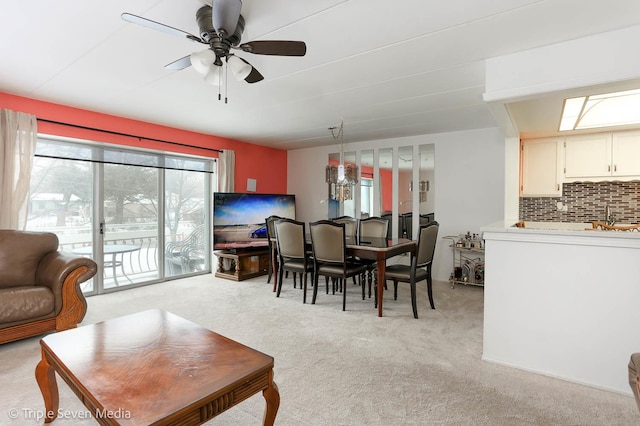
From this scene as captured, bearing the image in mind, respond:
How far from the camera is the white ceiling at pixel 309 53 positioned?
1.89 metres

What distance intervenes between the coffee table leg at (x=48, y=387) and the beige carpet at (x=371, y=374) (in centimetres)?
8

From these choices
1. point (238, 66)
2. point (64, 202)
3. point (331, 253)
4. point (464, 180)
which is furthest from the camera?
point (464, 180)

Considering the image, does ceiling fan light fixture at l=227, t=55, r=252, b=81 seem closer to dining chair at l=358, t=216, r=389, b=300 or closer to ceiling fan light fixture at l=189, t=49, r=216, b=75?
ceiling fan light fixture at l=189, t=49, r=216, b=75

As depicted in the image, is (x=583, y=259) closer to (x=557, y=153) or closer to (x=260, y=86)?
(x=557, y=153)

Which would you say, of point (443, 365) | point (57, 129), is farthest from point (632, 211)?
point (57, 129)

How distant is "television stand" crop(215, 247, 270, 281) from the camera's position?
511 cm

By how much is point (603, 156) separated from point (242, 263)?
200 inches

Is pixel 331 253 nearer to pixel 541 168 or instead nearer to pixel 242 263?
pixel 242 263

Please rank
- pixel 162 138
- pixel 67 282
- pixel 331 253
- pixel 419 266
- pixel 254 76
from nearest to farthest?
pixel 254 76 → pixel 67 282 → pixel 419 266 → pixel 331 253 → pixel 162 138

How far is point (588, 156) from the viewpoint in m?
3.97

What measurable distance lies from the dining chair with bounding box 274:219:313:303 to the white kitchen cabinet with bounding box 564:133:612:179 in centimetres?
344

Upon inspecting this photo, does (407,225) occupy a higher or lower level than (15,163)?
lower

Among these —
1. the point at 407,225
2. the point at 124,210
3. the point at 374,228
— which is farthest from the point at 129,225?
the point at 407,225

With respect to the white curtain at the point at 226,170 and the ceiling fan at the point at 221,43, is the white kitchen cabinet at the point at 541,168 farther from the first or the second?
the white curtain at the point at 226,170
